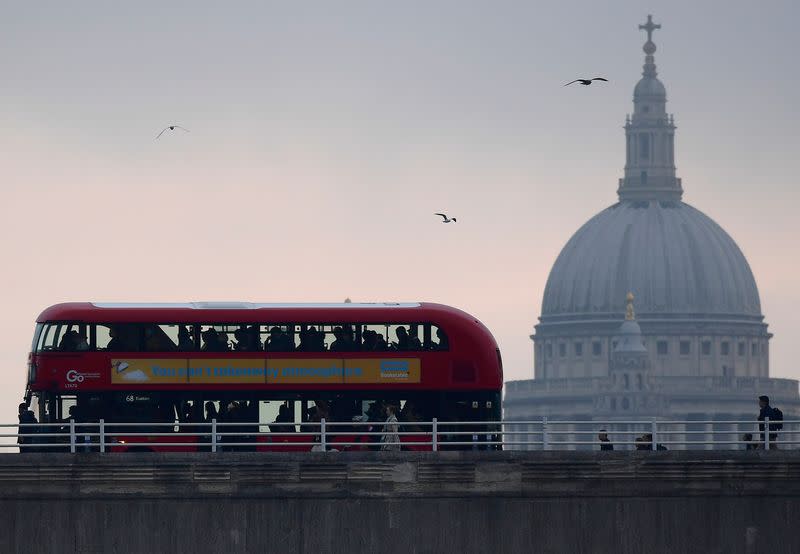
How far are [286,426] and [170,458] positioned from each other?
646cm

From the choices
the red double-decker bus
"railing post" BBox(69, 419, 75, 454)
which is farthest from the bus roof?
"railing post" BBox(69, 419, 75, 454)

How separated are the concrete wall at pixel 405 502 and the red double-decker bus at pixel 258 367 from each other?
4.88 meters

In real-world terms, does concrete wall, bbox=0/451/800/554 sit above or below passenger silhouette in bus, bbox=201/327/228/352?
below

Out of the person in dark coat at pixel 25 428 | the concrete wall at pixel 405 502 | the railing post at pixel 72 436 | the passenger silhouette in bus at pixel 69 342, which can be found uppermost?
the passenger silhouette in bus at pixel 69 342

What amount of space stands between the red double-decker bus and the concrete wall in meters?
4.88

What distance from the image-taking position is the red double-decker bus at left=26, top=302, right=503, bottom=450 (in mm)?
73875

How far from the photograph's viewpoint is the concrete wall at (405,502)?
6831 cm

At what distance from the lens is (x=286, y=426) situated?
245 ft

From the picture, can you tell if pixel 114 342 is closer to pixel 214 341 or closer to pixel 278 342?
pixel 214 341

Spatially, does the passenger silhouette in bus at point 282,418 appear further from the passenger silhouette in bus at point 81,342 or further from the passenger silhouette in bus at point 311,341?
the passenger silhouette in bus at point 81,342

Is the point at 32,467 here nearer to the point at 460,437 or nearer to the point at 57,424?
the point at 57,424

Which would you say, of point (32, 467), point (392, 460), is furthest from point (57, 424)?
point (392, 460)

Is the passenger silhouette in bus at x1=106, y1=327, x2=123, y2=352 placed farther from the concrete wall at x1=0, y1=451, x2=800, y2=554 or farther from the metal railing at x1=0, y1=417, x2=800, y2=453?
the concrete wall at x1=0, y1=451, x2=800, y2=554

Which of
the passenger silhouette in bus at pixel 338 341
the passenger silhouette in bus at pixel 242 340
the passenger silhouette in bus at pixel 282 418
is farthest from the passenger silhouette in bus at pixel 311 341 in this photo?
the passenger silhouette in bus at pixel 282 418
